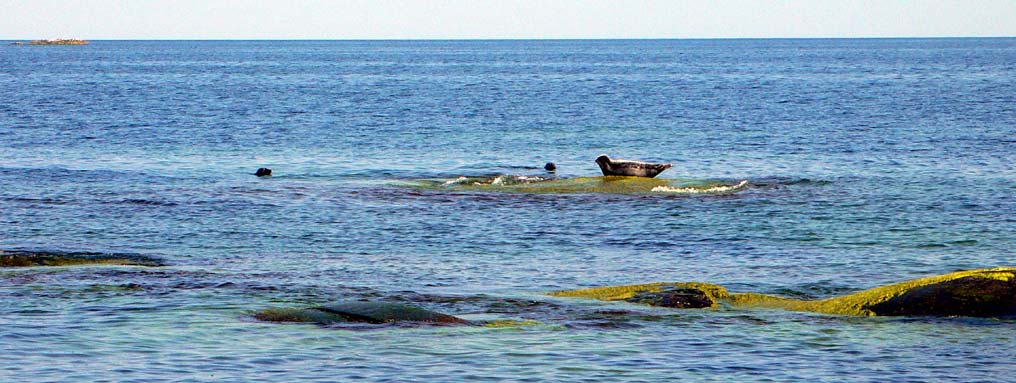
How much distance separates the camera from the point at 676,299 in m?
20.0

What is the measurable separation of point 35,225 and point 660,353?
18.6 m

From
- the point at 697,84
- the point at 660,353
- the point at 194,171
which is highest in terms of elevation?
the point at 697,84

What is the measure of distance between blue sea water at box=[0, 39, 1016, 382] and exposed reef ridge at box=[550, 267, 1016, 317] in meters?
0.33

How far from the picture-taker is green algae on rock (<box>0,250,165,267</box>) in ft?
78.9

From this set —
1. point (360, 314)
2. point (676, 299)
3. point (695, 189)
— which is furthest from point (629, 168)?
point (360, 314)

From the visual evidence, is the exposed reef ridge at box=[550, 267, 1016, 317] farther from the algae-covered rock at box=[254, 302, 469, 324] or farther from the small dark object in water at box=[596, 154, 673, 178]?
the small dark object in water at box=[596, 154, 673, 178]

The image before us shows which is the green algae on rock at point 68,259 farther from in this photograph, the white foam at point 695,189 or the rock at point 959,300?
the white foam at point 695,189

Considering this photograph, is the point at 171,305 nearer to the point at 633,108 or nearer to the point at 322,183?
the point at 322,183

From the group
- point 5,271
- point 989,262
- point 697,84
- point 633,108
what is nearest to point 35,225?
point 5,271

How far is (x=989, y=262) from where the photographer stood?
2534 cm

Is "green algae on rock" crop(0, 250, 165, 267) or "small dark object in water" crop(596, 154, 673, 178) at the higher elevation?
"small dark object in water" crop(596, 154, 673, 178)

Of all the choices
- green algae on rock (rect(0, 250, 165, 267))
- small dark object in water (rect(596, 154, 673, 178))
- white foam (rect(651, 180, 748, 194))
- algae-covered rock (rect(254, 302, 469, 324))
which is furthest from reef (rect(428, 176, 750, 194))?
algae-covered rock (rect(254, 302, 469, 324))

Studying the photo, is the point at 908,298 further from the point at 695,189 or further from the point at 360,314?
the point at 695,189

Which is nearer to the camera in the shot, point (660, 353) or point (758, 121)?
point (660, 353)
